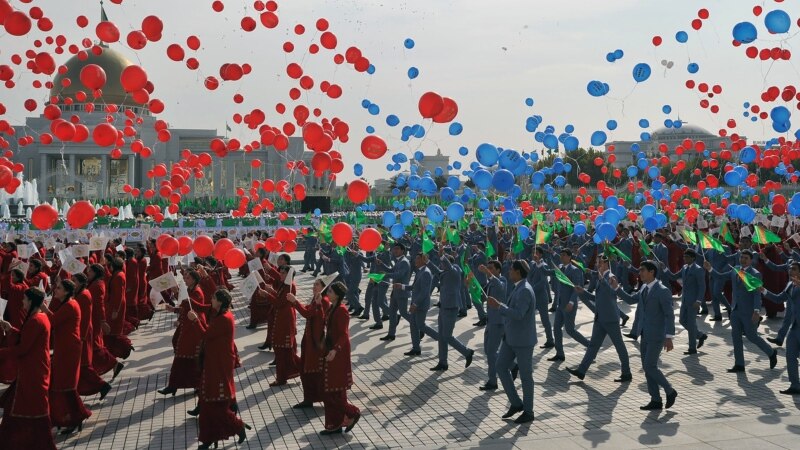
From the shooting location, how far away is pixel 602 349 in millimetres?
12414

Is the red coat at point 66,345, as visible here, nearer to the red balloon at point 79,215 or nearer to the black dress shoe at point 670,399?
the red balloon at point 79,215

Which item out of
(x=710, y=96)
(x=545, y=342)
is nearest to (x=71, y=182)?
(x=710, y=96)

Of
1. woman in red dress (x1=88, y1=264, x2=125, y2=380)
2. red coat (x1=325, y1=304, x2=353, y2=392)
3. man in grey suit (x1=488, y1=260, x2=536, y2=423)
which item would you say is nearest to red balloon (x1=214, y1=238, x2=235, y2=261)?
woman in red dress (x1=88, y1=264, x2=125, y2=380)

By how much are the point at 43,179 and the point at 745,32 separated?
67537mm

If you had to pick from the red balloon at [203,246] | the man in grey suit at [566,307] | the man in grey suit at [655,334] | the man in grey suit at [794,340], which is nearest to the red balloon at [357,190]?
the red balloon at [203,246]

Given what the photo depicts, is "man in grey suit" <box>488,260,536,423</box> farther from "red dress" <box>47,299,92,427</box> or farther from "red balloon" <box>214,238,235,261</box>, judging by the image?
"red balloon" <box>214,238,235,261</box>

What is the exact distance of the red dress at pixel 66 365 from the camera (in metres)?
7.85

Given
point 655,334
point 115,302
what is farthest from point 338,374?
point 115,302

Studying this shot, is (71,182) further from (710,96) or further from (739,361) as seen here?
(739,361)

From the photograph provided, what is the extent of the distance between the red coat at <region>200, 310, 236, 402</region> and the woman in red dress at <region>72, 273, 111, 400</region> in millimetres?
1747

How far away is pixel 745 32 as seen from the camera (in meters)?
13.3

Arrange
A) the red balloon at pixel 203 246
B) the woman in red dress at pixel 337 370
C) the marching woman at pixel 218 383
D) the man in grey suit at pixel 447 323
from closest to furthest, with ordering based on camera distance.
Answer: the marching woman at pixel 218 383 → the woman in red dress at pixel 337 370 → the man in grey suit at pixel 447 323 → the red balloon at pixel 203 246

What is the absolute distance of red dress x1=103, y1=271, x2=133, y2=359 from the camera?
11.1 meters

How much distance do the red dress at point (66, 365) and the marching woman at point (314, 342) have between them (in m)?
2.11
